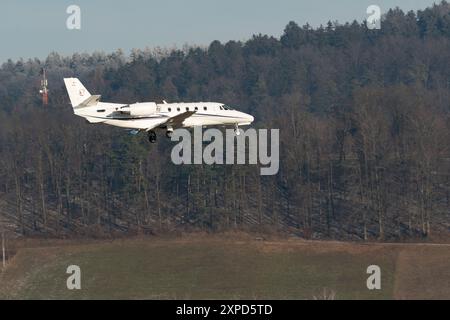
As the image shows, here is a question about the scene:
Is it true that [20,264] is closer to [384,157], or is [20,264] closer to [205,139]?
[205,139]

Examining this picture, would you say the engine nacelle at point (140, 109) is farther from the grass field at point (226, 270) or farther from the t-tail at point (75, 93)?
the grass field at point (226, 270)

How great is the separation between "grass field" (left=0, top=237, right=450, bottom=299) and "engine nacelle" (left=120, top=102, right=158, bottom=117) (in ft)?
67.4

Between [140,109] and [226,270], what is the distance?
2796cm

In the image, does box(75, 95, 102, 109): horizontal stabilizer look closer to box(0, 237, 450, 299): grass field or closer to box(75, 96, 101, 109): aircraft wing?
box(75, 96, 101, 109): aircraft wing

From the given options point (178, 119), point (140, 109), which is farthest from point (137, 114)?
point (178, 119)

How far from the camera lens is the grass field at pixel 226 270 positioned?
102 metres

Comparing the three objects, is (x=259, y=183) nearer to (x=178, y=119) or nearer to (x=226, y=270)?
(x=226, y=270)

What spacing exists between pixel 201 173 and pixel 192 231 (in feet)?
26.7

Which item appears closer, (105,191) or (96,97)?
(96,97)

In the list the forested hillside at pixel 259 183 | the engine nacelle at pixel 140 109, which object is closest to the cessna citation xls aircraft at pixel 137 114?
the engine nacelle at pixel 140 109

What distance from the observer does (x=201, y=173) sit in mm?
145750

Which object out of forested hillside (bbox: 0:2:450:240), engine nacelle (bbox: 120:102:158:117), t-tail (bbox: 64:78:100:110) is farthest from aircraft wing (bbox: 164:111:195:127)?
forested hillside (bbox: 0:2:450:240)

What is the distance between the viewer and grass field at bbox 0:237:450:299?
10150 centimetres
